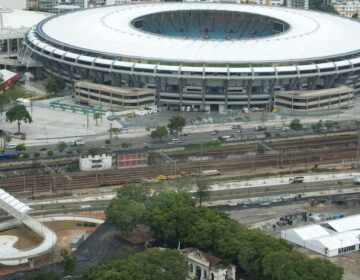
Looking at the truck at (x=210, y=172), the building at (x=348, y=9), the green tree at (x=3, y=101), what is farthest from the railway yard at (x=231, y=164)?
the building at (x=348, y=9)

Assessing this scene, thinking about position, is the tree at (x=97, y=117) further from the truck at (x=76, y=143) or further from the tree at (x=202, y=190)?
the tree at (x=202, y=190)

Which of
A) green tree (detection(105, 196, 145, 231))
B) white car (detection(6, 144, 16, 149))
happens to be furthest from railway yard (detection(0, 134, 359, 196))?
green tree (detection(105, 196, 145, 231))

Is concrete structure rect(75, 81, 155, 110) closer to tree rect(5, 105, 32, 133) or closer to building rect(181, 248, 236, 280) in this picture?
tree rect(5, 105, 32, 133)

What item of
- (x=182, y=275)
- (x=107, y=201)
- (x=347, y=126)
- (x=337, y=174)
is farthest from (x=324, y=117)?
(x=182, y=275)

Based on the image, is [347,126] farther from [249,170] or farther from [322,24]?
[322,24]

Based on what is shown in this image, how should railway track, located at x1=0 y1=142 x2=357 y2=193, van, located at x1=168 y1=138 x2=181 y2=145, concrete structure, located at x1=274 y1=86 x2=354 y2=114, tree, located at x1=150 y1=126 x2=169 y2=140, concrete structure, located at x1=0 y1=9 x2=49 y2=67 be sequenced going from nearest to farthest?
railway track, located at x1=0 y1=142 x2=357 y2=193
tree, located at x1=150 y1=126 x2=169 y2=140
van, located at x1=168 y1=138 x2=181 y2=145
concrete structure, located at x1=274 y1=86 x2=354 y2=114
concrete structure, located at x1=0 y1=9 x2=49 y2=67
